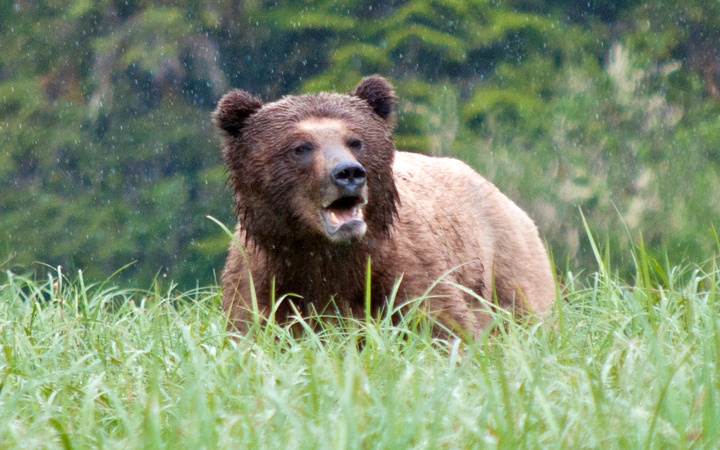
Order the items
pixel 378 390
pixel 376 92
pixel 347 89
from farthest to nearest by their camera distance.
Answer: pixel 347 89
pixel 376 92
pixel 378 390

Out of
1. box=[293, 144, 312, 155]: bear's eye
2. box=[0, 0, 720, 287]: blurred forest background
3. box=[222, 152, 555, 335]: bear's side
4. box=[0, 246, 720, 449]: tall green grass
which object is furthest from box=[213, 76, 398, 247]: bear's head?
box=[0, 0, 720, 287]: blurred forest background

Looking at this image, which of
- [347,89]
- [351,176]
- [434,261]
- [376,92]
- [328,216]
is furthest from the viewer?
[347,89]

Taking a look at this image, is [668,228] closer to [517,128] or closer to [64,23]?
[517,128]

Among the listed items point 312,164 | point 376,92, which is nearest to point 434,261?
point 312,164

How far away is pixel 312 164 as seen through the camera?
186 inches

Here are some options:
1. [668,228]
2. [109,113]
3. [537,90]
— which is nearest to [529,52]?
[537,90]

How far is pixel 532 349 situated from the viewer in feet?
12.2

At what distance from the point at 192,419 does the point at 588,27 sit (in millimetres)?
12027

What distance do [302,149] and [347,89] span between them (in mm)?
7147

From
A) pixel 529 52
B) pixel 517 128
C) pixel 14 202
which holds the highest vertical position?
pixel 529 52

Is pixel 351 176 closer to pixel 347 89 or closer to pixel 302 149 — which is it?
pixel 302 149

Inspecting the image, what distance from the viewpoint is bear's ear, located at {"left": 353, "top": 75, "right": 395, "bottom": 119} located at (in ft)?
17.1

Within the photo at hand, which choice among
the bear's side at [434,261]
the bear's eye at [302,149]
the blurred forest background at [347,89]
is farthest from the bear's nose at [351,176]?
the blurred forest background at [347,89]

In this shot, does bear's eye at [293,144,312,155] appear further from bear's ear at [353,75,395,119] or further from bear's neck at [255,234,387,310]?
bear's ear at [353,75,395,119]
